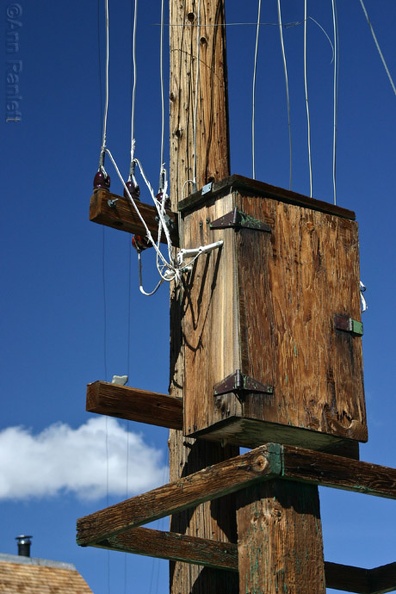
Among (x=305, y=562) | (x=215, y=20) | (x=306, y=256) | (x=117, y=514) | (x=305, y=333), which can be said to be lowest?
(x=305, y=562)

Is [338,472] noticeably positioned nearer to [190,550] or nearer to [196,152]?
[190,550]

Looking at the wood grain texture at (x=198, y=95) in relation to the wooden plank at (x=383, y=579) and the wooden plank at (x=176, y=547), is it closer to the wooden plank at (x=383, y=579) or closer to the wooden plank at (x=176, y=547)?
the wooden plank at (x=176, y=547)

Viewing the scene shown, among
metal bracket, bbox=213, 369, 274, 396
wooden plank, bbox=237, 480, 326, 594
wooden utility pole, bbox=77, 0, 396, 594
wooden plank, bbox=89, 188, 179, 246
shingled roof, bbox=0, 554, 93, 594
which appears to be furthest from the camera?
shingled roof, bbox=0, 554, 93, 594

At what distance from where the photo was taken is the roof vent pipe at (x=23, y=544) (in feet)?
56.5

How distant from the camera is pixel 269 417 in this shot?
4.93m

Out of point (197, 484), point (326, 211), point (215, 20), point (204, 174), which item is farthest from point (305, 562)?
point (215, 20)

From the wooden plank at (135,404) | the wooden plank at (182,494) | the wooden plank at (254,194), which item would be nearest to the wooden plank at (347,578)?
the wooden plank at (135,404)

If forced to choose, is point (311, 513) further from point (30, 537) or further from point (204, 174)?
point (30, 537)

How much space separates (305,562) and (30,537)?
14371mm

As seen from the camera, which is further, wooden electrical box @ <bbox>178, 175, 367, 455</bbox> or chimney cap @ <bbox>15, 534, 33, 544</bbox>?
chimney cap @ <bbox>15, 534, 33, 544</bbox>

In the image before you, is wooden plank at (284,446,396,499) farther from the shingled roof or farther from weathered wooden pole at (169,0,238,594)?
the shingled roof

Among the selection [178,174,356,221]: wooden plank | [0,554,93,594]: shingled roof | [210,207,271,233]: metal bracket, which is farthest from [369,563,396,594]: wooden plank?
[0,554,93,594]: shingled roof

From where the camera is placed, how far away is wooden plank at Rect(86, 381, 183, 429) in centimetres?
523

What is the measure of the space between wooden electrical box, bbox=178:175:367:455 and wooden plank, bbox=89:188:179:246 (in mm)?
227
